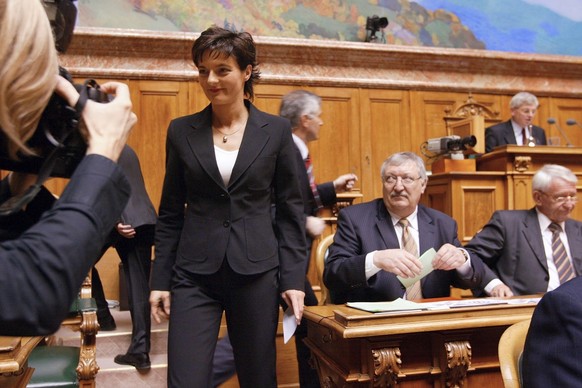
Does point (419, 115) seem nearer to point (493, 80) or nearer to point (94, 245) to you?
point (493, 80)

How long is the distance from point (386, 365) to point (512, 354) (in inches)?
26.3

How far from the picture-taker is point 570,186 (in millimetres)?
3418

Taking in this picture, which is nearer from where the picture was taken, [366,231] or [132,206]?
[366,231]

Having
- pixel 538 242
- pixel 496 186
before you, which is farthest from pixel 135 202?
pixel 496 186

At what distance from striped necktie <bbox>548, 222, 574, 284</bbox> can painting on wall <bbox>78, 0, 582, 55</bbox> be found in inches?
166

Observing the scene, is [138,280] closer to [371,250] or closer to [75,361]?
[75,361]

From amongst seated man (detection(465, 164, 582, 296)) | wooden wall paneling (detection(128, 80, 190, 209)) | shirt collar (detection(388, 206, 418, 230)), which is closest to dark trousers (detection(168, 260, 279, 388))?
shirt collar (detection(388, 206, 418, 230))

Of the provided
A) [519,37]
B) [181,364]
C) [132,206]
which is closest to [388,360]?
[181,364]

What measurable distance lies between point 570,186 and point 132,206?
2425 mm

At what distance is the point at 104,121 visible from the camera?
3.03 feet

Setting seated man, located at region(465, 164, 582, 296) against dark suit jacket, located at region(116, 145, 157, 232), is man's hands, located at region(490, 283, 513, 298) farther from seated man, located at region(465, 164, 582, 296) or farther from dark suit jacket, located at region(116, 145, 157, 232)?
dark suit jacket, located at region(116, 145, 157, 232)

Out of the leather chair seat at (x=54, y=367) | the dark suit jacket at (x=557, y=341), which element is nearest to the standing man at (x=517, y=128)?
the leather chair seat at (x=54, y=367)

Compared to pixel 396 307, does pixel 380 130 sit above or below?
above

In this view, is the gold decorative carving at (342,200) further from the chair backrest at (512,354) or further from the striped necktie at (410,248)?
the chair backrest at (512,354)
